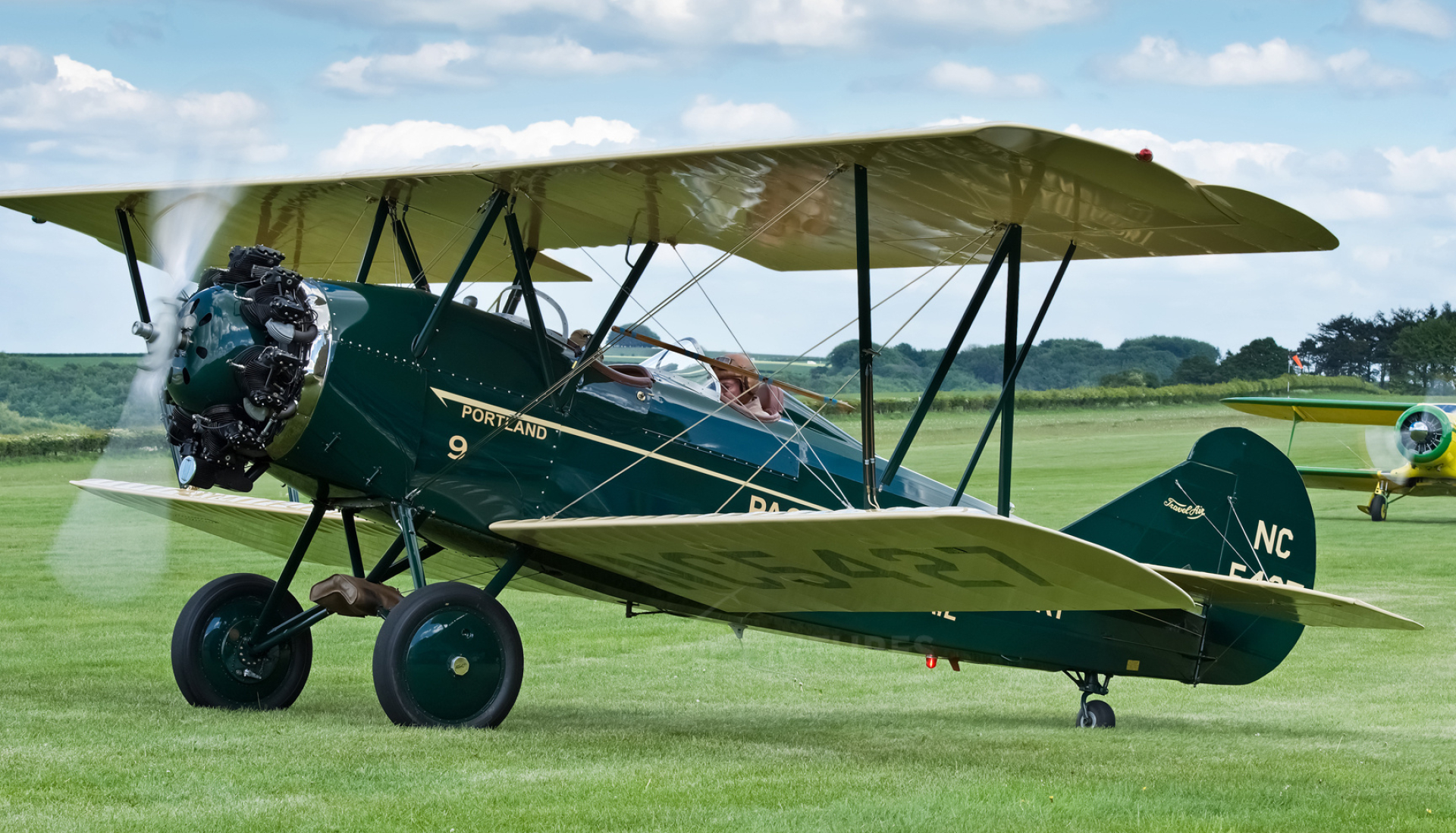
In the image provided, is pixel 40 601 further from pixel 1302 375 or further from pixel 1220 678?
pixel 1302 375

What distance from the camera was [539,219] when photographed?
855 cm

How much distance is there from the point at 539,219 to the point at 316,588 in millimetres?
2529

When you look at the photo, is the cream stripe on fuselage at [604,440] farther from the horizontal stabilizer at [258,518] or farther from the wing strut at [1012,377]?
the horizontal stabilizer at [258,518]

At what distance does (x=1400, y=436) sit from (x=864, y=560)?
92.2 feet

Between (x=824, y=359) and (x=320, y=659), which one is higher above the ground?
(x=824, y=359)

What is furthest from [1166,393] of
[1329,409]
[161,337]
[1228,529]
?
[161,337]

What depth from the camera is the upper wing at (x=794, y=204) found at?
6.83m

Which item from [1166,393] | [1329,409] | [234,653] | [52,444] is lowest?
[52,444]

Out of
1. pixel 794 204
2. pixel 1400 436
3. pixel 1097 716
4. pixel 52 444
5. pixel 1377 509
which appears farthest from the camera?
pixel 52 444

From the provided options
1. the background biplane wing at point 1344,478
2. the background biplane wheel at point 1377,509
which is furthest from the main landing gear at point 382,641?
the background biplane wing at point 1344,478

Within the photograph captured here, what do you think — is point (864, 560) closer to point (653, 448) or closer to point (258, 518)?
point (653, 448)

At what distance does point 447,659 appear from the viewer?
7012 millimetres

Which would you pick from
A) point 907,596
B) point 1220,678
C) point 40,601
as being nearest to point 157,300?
point 907,596

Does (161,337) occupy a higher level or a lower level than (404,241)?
lower
